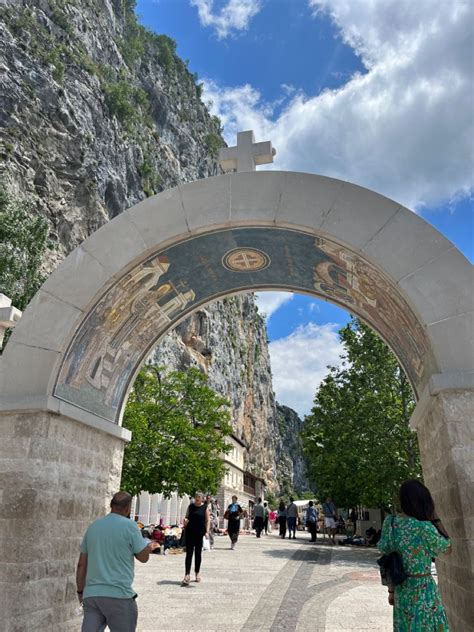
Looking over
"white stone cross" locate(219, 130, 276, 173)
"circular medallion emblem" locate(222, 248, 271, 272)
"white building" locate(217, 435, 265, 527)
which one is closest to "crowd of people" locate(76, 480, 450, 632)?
"circular medallion emblem" locate(222, 248, 271, 272)

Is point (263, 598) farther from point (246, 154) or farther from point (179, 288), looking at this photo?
point (246, 154)

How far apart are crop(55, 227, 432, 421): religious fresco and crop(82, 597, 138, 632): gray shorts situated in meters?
2.57

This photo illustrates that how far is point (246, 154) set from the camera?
6.56 metres

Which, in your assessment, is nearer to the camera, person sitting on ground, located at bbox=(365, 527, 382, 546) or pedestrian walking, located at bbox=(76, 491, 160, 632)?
pedestrian walking, located at bbox=(76, 491, 160, 632)

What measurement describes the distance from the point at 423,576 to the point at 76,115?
133 ft

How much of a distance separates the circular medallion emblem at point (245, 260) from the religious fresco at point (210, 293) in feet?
0.04

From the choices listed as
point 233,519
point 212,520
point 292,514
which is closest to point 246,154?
point 233,519

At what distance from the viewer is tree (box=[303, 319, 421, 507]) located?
1836 cm

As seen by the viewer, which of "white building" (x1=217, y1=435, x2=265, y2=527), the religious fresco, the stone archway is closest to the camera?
the stone archway

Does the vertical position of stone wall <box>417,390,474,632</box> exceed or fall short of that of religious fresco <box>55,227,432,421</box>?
it falls short

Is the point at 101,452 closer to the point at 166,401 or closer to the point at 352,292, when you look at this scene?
the point at 352,292

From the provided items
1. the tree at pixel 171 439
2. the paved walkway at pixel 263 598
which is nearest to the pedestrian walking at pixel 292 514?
the tree at pixel 171 439

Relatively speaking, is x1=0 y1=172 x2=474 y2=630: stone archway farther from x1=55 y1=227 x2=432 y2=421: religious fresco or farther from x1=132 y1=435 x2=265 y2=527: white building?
x1=132 y1=435 x2=265 y2=527: white building

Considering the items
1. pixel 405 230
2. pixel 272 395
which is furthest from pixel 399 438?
pixel 272 395
